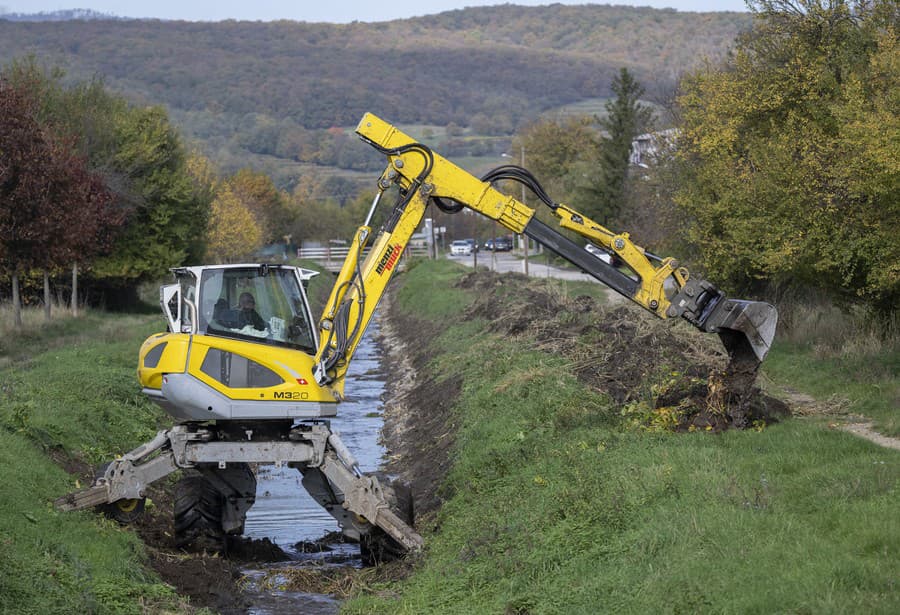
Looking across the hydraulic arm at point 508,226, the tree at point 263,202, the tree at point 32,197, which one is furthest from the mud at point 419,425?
the tree at point 263,202

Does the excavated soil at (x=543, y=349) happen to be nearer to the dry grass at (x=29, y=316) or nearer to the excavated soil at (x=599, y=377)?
the excavated soil at (x=599, y=377)

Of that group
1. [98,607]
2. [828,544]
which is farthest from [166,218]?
[828,544]

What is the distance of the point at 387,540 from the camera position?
14.8 metres

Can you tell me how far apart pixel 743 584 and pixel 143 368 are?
29.1ft

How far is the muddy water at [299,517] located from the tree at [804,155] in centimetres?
961

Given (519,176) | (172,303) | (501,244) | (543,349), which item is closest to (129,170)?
(543,349)

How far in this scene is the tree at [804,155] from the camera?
22188 mm

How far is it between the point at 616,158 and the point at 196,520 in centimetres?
5496

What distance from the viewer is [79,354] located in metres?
28.7

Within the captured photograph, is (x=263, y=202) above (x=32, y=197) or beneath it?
beneath

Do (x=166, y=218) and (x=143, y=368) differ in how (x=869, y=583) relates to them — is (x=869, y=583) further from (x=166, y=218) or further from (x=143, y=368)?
(x=166, y=218)

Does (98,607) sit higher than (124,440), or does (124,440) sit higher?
(98,607)

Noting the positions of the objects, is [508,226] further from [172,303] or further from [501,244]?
[501,244]

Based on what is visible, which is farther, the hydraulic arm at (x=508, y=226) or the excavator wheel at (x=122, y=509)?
the hydraulic arm at (x=508, y=226)
